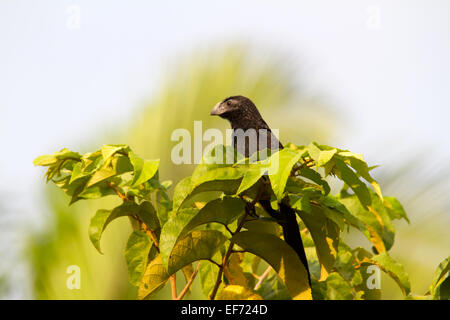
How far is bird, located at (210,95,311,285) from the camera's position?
112 cm

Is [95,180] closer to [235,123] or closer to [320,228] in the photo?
[320,228]

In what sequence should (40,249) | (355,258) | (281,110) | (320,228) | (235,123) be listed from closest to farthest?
(320,228)
(355,258)
(235,123)
(40,249)
(281,110)

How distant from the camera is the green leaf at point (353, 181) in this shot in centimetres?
87

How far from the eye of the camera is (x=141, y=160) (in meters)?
1.00

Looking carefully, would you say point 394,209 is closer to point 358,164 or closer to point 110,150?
point 358,164

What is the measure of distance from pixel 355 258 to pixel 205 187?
2.36ft

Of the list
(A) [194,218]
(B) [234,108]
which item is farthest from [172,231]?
(B) [234,108]

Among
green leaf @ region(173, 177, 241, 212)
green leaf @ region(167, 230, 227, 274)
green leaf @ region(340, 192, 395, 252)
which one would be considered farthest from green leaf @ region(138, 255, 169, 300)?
green leaf @ region(340, 192, 395, 252)

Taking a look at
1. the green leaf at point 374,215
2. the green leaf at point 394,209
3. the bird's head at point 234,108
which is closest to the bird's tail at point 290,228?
the green leaf at point 374,215

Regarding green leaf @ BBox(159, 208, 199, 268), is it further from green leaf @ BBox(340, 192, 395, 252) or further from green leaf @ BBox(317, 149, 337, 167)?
green leaf @ BBox(340, 192, 395, 252)

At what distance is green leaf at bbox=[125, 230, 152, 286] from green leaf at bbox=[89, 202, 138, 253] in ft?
0.23

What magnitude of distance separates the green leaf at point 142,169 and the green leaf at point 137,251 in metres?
0.28

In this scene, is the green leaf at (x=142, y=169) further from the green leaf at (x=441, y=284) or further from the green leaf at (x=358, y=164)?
the green leaf at (x=441, y=284)
